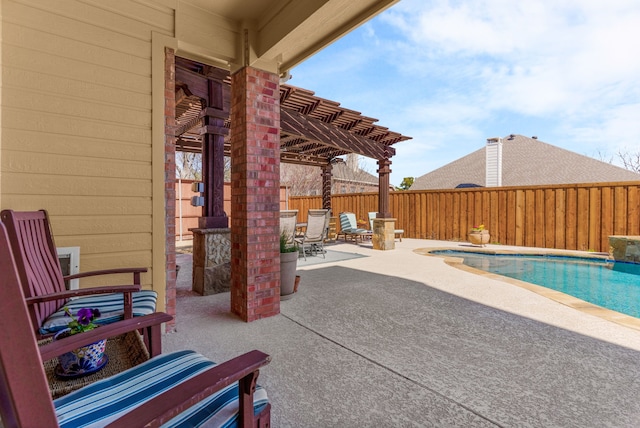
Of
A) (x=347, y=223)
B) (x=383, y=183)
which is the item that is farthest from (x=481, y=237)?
(x=347, y=223)

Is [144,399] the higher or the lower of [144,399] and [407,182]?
the lower

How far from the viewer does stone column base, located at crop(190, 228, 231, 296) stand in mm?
3971

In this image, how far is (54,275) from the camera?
1963 mm

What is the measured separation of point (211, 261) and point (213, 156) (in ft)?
4.86

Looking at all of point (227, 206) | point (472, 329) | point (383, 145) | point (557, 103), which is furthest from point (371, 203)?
point (557, 103)

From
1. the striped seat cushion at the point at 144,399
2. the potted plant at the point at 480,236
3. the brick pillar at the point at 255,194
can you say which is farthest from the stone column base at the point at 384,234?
the striped seat cushion at the point at 144,399

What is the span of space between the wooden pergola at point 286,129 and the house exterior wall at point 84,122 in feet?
4.33

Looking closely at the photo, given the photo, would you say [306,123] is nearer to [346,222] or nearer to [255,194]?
[255,194]

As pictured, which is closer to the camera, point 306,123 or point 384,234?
point 306,123

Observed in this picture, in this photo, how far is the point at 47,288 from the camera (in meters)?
1.86

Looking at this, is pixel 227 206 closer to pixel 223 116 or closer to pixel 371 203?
pixel 371 203

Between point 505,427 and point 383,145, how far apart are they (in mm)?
7528

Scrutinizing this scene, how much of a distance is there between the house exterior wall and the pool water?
5.38 m

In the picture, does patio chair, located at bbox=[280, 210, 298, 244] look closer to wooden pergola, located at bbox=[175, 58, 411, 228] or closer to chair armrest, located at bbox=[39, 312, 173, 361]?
wooden pergola, located at bbox=[175, 58, 411, 228]
